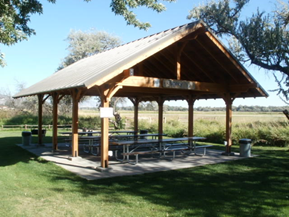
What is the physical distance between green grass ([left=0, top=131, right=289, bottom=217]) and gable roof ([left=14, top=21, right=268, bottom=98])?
2290 mm

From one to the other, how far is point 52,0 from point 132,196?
19.5 feet

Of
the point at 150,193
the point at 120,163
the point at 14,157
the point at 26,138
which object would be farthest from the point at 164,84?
the point at 26,138

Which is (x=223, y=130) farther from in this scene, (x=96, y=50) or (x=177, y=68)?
(x=96, y=50)

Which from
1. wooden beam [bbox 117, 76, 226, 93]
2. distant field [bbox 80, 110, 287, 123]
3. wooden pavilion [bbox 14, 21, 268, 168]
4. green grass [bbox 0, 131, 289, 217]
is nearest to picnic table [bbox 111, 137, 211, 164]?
wooden pavilion [bbox 14, 21, 268, 168]

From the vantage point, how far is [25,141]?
505 inches

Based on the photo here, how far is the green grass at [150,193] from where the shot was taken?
4754 millimetres

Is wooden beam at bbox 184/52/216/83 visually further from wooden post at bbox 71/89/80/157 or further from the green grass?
wooden post at bbox 71/89/80/157

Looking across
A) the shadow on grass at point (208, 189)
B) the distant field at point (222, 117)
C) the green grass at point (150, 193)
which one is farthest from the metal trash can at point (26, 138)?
the distant field at point (222, 117)

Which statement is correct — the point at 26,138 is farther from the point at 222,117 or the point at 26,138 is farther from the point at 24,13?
the point at 222,117

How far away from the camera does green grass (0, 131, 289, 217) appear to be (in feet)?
15.6

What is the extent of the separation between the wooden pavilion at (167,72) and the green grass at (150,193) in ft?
5.41

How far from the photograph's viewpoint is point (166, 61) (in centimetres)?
1051

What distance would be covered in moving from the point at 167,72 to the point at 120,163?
13.6 feet

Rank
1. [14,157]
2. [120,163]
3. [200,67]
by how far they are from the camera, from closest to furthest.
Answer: [120,163], [14,157], [200,67]
